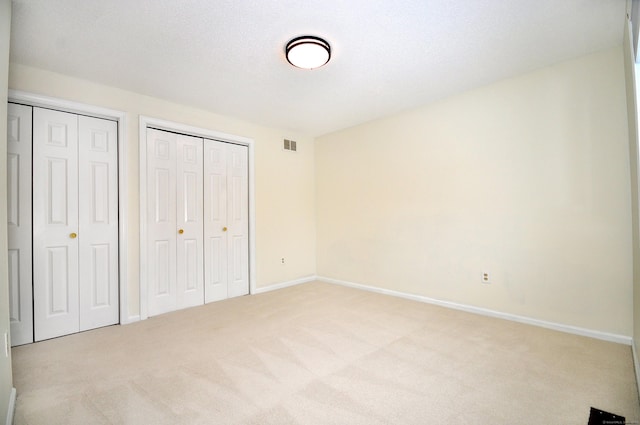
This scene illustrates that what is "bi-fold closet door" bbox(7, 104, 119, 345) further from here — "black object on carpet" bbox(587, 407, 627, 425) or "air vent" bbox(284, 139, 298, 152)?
"black object on carpet" bbox(587, 407, 627, 425)

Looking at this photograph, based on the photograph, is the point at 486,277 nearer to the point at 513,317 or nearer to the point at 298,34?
the point at 513,317

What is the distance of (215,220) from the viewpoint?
4.02 metres

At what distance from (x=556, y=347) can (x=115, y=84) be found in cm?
482

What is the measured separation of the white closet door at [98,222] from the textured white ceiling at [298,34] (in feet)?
1.99

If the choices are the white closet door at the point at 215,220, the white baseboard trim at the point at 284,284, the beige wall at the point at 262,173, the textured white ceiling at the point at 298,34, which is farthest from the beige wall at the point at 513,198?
the white closet door at the point at 215,220

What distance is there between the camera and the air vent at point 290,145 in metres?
4.86

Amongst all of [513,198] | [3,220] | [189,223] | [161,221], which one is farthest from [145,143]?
[513,198]

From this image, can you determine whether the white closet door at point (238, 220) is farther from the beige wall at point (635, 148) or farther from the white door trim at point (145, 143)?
the beige wall at point (635, 148)

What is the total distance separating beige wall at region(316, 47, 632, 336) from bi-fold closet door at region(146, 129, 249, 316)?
1.85 metres

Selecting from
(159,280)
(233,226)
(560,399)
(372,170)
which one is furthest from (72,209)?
(560,399)

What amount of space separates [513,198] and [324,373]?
258cm

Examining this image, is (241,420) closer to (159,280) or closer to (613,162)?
(159,280)

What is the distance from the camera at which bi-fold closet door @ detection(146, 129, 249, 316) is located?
3486mm

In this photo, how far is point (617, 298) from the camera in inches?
100
